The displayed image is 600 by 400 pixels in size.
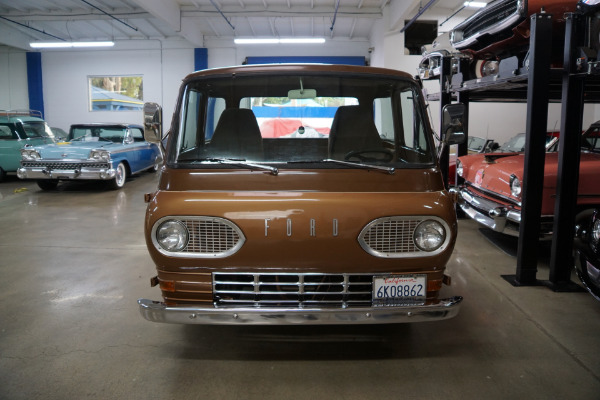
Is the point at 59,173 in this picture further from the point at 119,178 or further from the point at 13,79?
the point at 13,79

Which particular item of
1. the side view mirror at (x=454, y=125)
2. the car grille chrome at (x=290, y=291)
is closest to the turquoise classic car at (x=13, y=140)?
the car grille chrome at (x=290, y=291)

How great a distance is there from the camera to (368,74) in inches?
112

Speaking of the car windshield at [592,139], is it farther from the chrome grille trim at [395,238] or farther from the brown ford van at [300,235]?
the chrome grille trim at [395,238]

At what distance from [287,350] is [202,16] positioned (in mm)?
14099

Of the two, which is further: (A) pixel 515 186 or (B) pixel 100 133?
(B) pixel 100 133

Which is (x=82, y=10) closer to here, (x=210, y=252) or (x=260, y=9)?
Answer: (x=260, y=9)

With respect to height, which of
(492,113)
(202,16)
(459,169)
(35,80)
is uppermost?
(202,16)

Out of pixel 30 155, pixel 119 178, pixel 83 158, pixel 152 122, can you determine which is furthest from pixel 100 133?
pixel 152 122

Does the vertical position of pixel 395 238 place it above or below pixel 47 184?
above

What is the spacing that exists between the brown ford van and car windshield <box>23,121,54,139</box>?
10182 mm

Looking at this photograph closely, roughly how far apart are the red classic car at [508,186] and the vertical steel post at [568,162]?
0.51 m

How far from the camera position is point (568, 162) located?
3891 mm

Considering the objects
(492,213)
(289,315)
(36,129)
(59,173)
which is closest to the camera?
(289,315)

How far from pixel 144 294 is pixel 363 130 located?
239 centimetres
